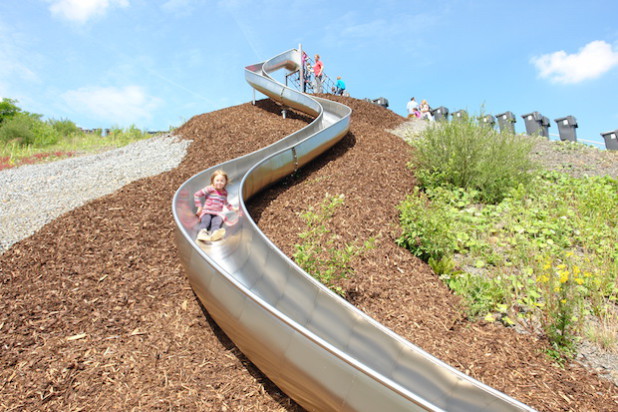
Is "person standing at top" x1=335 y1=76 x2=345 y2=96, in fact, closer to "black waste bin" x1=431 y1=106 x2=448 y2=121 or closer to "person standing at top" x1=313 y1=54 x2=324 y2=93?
"person standing at top" x1=313 y1=54 x2=324 y2=93

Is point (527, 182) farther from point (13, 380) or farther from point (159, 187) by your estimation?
point (13, 380)

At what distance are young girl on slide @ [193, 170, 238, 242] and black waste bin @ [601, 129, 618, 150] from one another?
12.9m

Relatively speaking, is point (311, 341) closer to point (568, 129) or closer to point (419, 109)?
point (568, 129)

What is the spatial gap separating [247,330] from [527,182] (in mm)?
7459

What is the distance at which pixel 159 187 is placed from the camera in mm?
7891

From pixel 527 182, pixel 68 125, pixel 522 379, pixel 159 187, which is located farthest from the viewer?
pixel 68 125

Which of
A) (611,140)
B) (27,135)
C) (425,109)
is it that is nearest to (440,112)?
(425,109)

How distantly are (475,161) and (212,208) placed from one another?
17.1 ft

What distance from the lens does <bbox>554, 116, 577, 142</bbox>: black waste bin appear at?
49.3 ft

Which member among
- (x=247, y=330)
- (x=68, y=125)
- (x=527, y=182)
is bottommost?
(x=68, y=125)

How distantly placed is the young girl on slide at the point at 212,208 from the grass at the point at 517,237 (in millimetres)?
2663

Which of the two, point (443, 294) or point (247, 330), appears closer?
point (247, 330)

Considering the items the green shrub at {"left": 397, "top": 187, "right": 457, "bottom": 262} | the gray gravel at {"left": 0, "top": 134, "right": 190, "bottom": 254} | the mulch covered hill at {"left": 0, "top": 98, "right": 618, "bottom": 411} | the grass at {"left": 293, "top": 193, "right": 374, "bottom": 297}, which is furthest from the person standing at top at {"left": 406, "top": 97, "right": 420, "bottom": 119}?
the grass at {"left": 293, "top": 193, "right": 374, "bottom": 297}

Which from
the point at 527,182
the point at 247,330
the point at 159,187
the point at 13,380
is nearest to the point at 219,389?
the point at 247,330
